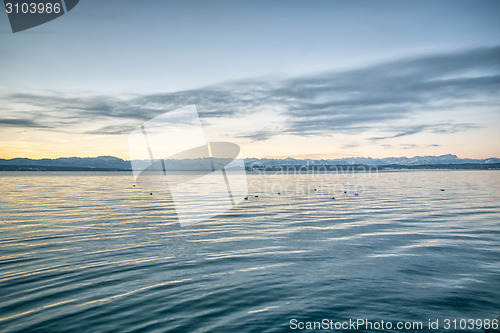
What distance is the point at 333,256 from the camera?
1698cm

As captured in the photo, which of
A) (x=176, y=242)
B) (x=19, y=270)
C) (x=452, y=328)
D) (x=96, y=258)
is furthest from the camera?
(x=176, y=242)

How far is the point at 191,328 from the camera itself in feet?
30.3

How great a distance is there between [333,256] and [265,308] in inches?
299

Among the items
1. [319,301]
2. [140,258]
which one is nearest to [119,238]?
[140,258]

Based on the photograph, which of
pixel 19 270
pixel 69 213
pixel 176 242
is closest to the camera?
pixel 19 270

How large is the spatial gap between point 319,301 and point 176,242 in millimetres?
12413

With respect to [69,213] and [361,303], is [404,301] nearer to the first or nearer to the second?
[361,303]

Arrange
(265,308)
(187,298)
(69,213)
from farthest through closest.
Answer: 1. (69,213)
2. (187,298)
3. (265,308)

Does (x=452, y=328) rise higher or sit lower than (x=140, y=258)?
lower

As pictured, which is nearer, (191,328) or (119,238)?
(191,328)

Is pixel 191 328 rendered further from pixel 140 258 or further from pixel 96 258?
pixel 96 258

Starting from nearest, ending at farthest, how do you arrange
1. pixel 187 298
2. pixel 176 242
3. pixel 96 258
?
pixel 187 298, pixel 96 258, pixel 176 242

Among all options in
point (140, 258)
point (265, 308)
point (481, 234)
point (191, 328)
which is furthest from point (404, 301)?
point (481, 234)

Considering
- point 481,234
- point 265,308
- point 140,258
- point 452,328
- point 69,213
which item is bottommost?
point 481,234
